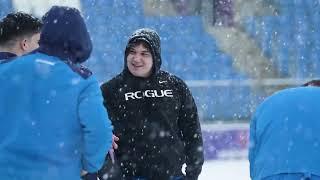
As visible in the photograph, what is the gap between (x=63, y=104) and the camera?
9.02 ft

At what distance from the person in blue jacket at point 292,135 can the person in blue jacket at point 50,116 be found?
2.23 feet

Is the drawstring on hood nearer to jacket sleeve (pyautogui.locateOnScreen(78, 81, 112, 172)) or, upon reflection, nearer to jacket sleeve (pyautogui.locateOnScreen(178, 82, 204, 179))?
jacket sleeve (pyautogui.locateOnScreen(178, 82, 204, 179))

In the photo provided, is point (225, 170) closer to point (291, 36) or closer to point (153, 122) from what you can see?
point (291, 36)

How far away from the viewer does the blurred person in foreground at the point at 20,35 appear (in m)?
3.31

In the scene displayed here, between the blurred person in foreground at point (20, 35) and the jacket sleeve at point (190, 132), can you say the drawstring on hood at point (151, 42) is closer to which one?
the jacket sleeve at point (190, 132)

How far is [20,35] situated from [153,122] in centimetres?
90

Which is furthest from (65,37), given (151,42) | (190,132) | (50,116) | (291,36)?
(291,36)

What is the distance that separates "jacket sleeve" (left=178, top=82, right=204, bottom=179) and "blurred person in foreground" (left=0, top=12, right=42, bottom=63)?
39.0 inches

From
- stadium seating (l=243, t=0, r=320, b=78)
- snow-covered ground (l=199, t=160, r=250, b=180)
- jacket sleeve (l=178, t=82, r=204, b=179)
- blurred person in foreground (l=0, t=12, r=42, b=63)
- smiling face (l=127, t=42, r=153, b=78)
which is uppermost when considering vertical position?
blurred person in foreground (l=0, t=12, r=42, b=63)

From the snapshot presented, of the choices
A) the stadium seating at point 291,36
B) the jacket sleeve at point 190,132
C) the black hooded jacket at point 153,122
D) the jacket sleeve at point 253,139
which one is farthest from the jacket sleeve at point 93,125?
the stadium seating at point 291,36

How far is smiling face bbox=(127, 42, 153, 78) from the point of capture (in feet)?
12.5

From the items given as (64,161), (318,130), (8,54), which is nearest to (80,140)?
(64,161)

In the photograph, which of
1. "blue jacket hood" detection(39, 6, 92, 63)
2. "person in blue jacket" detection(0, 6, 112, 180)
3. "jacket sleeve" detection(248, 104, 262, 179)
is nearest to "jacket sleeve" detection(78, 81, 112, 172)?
"person in blue jacket" detection(0, 6, 112, 180)

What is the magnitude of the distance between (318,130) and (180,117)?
1.37 metres
